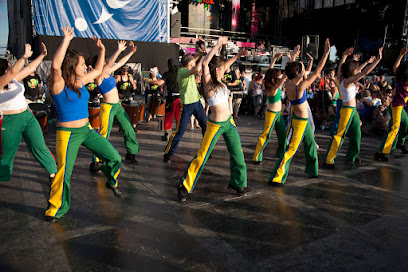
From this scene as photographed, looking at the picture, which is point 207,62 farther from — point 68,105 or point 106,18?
point 106,18

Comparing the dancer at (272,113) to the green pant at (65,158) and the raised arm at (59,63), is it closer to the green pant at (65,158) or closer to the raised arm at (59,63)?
the green pant at (65,158)

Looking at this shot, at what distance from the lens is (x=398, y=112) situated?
6.66 meters

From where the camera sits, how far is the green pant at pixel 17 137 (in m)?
4.52

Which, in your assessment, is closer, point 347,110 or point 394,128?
point 347,110

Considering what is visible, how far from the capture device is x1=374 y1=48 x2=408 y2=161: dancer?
21.4ft

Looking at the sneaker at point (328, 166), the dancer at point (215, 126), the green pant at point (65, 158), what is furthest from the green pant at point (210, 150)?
the sneaker at point (328, 166)

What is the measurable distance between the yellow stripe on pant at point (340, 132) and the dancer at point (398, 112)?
122cm

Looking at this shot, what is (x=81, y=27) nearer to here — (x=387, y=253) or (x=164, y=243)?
(x=164, y=243)

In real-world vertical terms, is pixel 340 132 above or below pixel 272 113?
below

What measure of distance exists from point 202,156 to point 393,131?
4.41 metres

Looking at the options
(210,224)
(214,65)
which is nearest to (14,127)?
(214,65)

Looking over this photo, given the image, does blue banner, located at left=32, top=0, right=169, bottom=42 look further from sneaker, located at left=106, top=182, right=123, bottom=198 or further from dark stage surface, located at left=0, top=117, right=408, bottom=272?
sneaker, located at left=106, top=182, right=123, bottom=198

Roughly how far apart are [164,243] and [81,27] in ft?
46.5

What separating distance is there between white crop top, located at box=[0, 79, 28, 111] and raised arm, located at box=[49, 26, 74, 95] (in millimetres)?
1123
